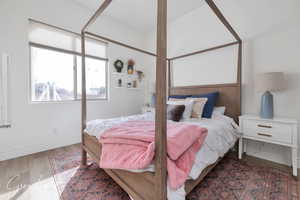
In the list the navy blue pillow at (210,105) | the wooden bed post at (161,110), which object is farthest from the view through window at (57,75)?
the wooden bed post at (161,110)

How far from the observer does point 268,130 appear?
69.9 inches

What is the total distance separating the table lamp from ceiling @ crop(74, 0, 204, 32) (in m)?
1.90

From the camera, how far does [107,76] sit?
3326 millimetres

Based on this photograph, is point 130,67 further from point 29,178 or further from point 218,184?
point 218,184

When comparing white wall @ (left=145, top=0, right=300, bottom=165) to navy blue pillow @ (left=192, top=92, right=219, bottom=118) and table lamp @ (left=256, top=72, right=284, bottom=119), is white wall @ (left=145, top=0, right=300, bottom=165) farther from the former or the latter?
navy blue pillow @ (left=192, top=92, right=219, bottom=118)

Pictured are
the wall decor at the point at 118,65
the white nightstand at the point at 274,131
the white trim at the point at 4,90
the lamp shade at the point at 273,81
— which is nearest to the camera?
the white nightstand at the point at 274,131

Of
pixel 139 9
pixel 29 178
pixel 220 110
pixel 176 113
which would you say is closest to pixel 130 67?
pixel 139 9

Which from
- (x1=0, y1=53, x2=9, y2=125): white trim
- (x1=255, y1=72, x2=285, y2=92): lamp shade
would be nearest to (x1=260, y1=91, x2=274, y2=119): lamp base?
(x1=255, y1=72, x2=285, y2=92): lamp shade

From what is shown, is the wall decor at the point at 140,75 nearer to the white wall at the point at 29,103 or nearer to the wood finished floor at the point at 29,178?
the white wall at the point at 29,103

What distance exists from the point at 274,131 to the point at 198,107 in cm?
97

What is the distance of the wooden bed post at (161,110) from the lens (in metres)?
0.90

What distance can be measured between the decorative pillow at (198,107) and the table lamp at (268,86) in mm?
756

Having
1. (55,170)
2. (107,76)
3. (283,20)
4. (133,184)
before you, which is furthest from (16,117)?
(283,20)

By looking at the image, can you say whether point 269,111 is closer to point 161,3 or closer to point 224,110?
point 224,110
